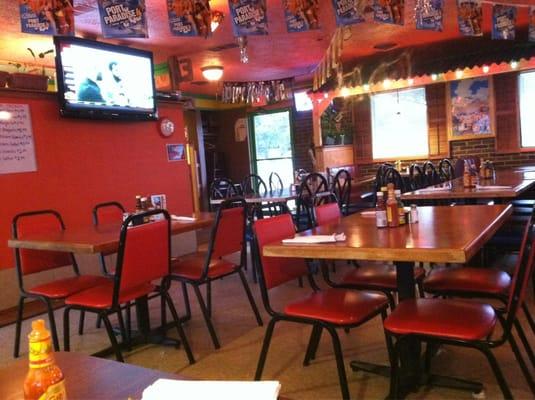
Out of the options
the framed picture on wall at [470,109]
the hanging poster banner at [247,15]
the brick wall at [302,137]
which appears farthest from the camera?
the brick wall at [302,137]

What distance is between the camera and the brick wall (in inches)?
384

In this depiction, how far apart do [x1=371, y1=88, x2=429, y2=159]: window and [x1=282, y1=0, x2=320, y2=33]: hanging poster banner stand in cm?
504

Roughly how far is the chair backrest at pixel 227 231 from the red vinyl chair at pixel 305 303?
0.69 m

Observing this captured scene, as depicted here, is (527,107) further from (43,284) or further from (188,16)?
(43,284)

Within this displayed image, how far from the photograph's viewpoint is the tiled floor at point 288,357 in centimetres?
236

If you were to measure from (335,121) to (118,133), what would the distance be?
16.0 ft

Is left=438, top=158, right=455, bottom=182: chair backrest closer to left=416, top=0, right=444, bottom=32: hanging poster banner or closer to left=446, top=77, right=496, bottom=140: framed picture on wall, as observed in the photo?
left=446, top=77, right=496, bottom=140: framed picture on wall

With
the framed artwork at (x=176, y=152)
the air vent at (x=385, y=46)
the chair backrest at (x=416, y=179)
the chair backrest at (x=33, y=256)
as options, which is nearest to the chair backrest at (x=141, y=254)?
the chair backrest at (x=33, y=256)

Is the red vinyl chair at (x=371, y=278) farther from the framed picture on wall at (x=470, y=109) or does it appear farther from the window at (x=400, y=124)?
the window at (x=400, y=124)

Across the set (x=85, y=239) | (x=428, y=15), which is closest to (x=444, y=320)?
(x=85, y=239)

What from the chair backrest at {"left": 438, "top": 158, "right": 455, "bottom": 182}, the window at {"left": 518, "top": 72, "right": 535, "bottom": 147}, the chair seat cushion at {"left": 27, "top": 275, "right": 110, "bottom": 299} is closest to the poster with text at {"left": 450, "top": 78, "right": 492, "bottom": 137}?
the window at {"left": 518, "top": 72, "right": 535, "bottom": 147}

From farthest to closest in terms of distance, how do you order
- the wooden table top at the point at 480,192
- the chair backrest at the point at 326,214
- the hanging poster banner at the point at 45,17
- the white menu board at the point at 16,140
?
the white menu board at the point at 16,140, the wooden table top at the point at 480,192, the hanging poster banner at the point at 45,17, the chair backrest at the point at 326,214

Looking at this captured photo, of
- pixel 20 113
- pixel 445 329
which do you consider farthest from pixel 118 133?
pixel 445 329

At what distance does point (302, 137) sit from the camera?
32.4 ft
